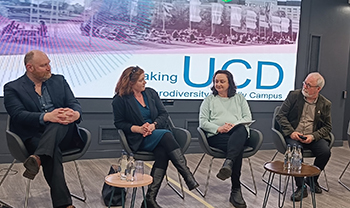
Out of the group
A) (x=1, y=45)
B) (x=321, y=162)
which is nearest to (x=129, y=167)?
(x=321, y=162)

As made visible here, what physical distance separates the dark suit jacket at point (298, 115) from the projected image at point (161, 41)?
1645 millimetres

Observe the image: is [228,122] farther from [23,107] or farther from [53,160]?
[23,107]

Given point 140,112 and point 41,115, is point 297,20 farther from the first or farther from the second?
point 41,115

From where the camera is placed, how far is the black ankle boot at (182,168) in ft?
11.3

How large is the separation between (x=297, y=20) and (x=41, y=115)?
4.44 m

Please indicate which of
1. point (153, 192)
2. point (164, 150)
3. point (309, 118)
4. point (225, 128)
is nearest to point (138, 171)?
point (153, 192)

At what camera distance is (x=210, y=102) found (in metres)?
4.20

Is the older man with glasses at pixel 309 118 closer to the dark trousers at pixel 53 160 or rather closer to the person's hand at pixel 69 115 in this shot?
the person's hand at pixel 69 115

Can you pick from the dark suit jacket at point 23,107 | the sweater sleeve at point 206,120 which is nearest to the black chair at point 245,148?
the sweater sleeve at point 206,120

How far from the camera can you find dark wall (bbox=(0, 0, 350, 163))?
5.27 metres

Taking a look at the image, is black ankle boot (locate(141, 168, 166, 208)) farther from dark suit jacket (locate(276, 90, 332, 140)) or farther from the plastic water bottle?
dark suit jacket (locate(276, 90, 332, 140))

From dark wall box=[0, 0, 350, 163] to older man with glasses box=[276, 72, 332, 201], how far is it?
1.67 meters

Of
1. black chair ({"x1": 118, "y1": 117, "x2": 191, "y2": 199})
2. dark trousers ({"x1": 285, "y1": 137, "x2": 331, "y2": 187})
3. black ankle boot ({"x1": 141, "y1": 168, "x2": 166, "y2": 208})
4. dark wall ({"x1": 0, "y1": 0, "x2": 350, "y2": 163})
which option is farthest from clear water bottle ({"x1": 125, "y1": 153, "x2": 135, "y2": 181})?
dark wall ({"x1": 0, "y1": 0, "x2": 350, "y2": 163})

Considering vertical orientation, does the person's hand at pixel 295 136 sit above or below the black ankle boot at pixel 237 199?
above
